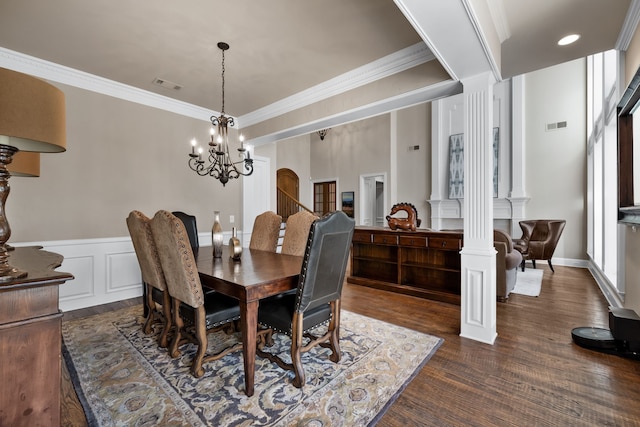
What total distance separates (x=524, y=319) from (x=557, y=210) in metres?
4.09

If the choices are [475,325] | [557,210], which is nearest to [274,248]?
[475,325]

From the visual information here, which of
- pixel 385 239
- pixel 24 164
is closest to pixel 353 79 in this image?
pixel 385 239

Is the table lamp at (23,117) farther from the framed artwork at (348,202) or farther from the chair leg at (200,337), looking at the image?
the framed artwork at (348,202)

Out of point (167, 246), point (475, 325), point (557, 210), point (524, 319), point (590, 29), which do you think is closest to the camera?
point (167, 246)

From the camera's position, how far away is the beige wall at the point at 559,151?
5.59 m

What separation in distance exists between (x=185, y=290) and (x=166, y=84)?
9.90 feet

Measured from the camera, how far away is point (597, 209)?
4.84 meters

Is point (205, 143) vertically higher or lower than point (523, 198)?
higher

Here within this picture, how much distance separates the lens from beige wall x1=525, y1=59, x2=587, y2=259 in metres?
5.59

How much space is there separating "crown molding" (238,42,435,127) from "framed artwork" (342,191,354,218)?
15.1ft

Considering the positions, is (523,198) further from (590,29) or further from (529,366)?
(529,366)

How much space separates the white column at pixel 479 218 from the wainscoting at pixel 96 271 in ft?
13.5

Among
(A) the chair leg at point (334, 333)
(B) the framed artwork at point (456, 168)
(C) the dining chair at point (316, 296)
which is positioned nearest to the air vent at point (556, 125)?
(B) the framed artwork at point (456, 168)

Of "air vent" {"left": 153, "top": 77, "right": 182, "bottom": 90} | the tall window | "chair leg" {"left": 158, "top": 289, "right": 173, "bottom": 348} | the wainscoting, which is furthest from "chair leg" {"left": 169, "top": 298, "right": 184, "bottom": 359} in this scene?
the tall window
